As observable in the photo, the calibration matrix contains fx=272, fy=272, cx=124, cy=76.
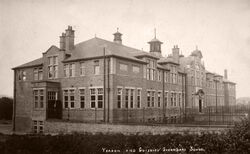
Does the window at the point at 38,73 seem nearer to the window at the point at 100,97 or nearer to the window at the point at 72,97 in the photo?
the window at the point at 72,97

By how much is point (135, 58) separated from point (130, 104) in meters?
5.37

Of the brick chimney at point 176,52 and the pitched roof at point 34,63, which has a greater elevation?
the brick chimney at point 176,52

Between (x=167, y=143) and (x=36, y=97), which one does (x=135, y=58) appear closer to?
(x=36, y=97)

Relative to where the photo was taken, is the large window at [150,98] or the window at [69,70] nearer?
the window at [69,70]

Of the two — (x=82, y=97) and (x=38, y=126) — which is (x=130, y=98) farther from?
(x=38, y=126)

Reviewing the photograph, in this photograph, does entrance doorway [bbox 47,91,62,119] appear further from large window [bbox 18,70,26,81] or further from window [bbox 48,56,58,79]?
large window [bbox 18,70,26,81]

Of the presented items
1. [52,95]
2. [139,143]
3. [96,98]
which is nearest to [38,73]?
[52,95]

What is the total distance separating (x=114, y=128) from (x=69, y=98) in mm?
9338

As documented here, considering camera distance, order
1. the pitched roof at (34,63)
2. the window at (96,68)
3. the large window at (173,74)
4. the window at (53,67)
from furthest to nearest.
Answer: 1. the large window at (173,74)
2. the pitched roof at (34,63)
3. the window at (53,67)
4. the window at (96,68)

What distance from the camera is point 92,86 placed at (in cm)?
2911

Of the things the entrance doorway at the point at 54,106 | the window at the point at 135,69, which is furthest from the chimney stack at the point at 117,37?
the entrance doorway at the point at 54,106

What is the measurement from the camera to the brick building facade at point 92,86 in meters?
28.5

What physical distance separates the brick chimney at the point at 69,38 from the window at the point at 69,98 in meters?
5.37

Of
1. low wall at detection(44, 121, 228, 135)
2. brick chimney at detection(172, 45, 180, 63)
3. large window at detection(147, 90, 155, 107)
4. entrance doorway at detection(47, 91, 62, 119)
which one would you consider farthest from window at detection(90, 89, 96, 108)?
brick chimney at detection(172, 45, 180, 63)
